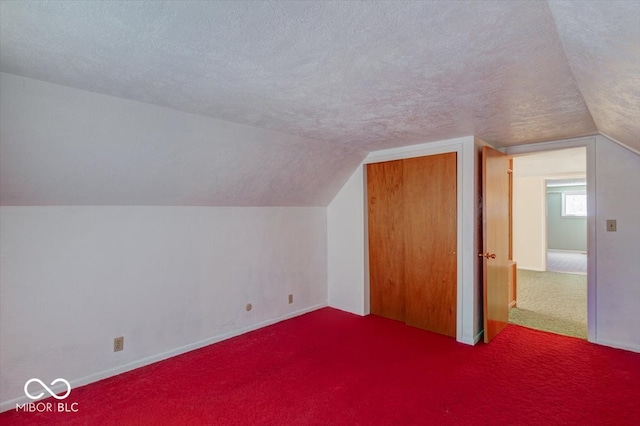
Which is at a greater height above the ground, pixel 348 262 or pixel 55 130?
pixel 55 130

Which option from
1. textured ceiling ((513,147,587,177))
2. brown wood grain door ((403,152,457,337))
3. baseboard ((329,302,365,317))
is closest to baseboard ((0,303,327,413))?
baseboard ((329,302,365,317))

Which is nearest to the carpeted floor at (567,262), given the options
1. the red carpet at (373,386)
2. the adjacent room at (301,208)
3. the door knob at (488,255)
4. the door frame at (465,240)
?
the adjacent room at (301,208)

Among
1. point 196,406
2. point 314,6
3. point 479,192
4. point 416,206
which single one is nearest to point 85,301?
point 196,406

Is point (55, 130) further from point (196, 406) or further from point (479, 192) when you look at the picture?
point (479, 192)

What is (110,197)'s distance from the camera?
2.66m

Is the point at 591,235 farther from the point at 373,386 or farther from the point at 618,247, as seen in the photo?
the point at 373,386

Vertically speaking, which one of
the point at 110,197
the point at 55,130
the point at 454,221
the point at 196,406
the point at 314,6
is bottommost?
the point at 196,406

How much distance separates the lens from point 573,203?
396 inches

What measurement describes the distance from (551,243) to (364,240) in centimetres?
931

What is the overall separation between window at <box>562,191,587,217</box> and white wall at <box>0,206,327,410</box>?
1008 centimetres

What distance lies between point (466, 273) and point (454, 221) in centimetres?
56

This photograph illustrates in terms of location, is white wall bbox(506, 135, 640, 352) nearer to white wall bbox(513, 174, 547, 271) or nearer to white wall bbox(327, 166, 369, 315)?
white wall bbox(327, 166, 369, 315)

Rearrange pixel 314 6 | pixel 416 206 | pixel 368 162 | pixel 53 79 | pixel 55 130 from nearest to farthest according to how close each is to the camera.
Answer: pixel 314 6, pixel 53 79, pixel 55 130, pixel 416 206, pixel 368 162

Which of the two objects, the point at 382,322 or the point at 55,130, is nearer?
the point at 55,130
